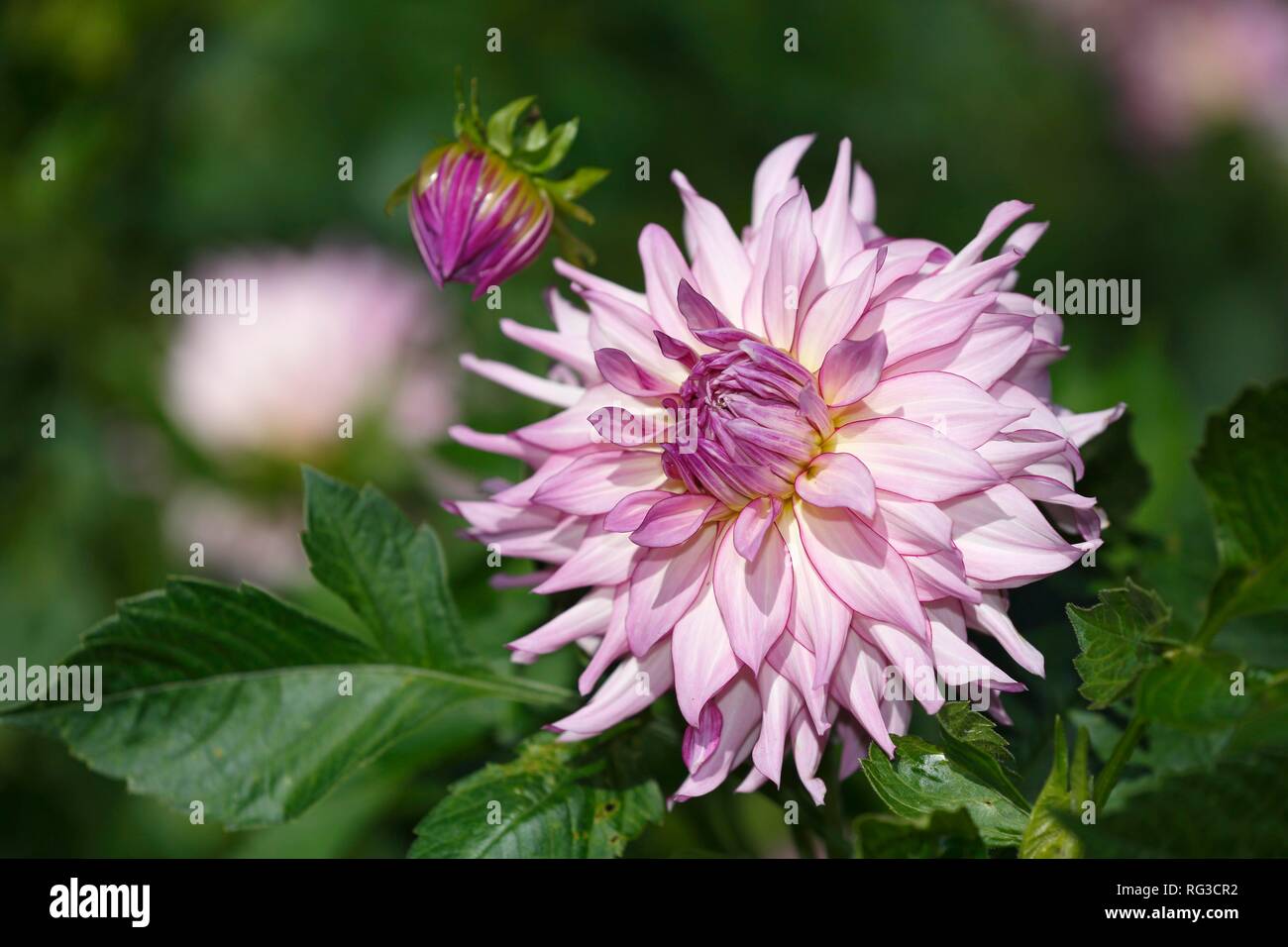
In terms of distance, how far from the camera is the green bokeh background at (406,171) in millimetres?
1995

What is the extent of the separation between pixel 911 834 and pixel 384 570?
56 cm

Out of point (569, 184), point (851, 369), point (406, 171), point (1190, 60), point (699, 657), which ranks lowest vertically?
point (699, 657)

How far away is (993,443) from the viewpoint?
2.87ft

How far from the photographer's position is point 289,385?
7.75 feet

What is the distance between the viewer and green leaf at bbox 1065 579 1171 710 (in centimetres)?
86

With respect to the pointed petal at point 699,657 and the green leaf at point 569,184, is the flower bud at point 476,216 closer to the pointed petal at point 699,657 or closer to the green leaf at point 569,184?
the green leaf at point 569,184

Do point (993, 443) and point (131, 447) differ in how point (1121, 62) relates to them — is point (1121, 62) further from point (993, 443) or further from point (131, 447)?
point (993, 443)

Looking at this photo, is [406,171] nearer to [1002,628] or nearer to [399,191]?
[399,191]

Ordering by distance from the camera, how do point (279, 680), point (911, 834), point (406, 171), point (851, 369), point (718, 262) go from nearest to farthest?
point (911, 834) < point (851, 369) < point (718, 262) < point (279, 680) < point (406, 171)

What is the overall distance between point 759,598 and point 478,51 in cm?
222

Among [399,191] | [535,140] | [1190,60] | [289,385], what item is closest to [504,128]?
[535,140]

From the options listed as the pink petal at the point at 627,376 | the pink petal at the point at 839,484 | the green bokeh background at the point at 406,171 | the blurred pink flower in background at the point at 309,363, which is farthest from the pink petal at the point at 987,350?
the blurred pink flower in background at the point at 309,363

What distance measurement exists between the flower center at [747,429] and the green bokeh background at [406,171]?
45 cm

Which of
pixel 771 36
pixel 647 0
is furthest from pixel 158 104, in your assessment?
pixel 771 36
